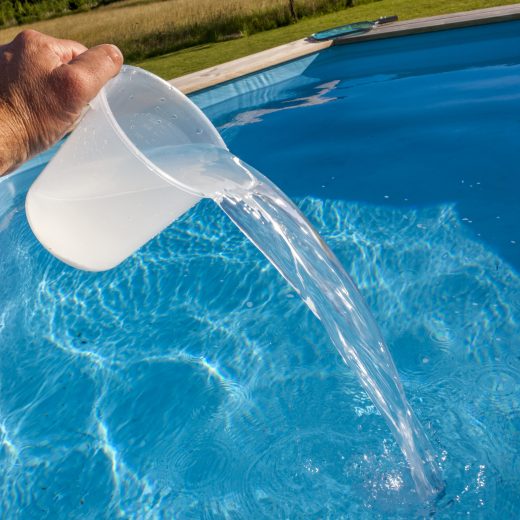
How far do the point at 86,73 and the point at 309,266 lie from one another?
980mm

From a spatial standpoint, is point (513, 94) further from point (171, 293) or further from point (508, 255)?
point (171, 293)

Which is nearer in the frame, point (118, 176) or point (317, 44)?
point (118, 176)

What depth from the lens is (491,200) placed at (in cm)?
350

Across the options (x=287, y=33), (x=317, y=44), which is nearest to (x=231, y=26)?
(x=287, y=33)

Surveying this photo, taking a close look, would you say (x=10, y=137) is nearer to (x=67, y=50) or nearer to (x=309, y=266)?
(x=67, y=50)

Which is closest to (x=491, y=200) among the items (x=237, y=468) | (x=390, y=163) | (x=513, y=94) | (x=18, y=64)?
(x=390, y=163)

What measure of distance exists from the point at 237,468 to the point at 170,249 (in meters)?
1.54

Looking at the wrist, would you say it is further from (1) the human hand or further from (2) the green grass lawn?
(2) the green grass lawn

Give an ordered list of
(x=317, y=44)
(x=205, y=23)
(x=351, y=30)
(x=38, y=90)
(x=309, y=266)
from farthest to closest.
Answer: (x=205, y=23), (x=351, y=30), (x=317, y=44), (x=309, y=266), (x=38, y=90)

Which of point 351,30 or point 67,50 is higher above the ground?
point 67,50

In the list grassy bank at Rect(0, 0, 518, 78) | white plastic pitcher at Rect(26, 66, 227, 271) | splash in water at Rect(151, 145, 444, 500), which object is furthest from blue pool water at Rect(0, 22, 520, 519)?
grassy bank at Rect(0, 0, 518, 78)

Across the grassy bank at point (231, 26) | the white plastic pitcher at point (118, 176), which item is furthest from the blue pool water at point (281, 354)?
the grassy bank at point (231, 26)

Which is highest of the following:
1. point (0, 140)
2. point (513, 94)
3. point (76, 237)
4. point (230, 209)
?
point (0, 140)

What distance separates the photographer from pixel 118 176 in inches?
52.5
